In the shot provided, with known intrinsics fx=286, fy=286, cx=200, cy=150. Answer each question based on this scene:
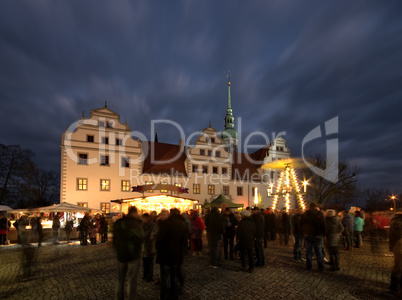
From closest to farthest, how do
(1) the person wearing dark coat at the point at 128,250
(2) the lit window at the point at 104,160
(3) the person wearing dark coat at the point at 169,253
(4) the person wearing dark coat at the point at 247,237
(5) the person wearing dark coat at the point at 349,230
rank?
1. (1) the person wearing dark coat at the point at 128,250
2. (3) the person wearing dark coat at the point at 169,253
3. (4) the person wearing dark coat at the point at 247,237
4. (5) the person wearing dark coat at the point at 349,230
5. (2) the lit window at the point at 104,160

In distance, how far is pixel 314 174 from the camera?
1411 inches

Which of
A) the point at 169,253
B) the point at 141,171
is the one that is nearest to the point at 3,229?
the point at 169,253

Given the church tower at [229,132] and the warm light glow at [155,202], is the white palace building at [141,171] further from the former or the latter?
the church tower at [229,132]

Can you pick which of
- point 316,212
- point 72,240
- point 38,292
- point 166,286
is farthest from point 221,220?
point 72,240

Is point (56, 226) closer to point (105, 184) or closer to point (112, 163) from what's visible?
point (105, 184)

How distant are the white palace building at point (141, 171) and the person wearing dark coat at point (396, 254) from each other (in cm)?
1585

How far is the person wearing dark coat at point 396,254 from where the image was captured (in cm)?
626

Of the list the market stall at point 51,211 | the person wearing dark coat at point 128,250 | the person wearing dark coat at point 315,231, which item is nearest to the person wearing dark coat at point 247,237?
the person wearing dark coat at point 315,231

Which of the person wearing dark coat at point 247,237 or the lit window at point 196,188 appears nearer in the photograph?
the person wearing dark coat at point 247,237

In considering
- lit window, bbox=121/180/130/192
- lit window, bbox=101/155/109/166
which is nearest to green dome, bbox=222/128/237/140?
lit window, bbox=121/180/130/192

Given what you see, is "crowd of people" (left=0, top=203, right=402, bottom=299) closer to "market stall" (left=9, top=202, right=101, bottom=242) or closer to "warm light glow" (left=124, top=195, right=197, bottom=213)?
"market stall" (left=9, top=202, right=101, bottom=242)

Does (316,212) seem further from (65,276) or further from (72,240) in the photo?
(72,240)

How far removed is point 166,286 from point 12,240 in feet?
48.7

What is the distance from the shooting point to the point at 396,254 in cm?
638
